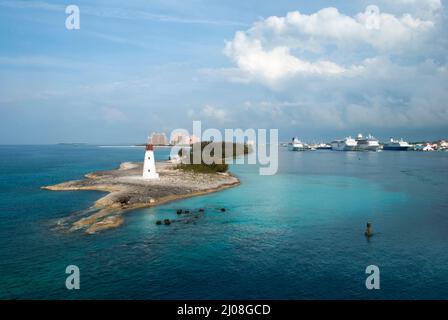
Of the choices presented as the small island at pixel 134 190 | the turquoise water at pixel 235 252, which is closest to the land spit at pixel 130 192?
the small island at pixel 134 190

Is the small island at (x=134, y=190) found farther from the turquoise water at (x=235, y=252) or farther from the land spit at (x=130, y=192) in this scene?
the turquoise water at (x=235, y=252)

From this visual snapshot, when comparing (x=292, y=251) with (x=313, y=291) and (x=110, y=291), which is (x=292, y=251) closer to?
(x=313, y=291)

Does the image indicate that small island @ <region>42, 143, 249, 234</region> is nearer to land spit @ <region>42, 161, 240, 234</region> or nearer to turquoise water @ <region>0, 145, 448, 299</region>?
land spit @ <region>42, 161, 240, 234</region>

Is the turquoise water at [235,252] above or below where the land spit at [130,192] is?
below

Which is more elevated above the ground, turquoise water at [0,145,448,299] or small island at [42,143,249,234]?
small island at [42,143,249,234]

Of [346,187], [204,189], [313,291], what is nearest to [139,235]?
[313,291]

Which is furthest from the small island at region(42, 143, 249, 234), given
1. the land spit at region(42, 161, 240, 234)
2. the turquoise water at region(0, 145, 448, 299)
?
the turquoise water at region(0, 145, 448, 299)

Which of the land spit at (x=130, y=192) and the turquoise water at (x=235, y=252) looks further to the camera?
the land spit at (x=130, y=192)

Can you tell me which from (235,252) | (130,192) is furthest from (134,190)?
(235,252)
